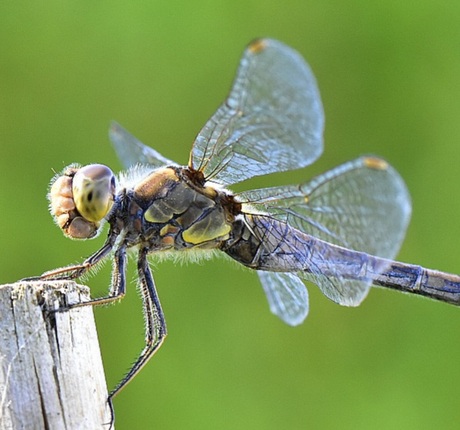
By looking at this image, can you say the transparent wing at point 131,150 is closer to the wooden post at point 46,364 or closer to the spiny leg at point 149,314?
the spiny leg at point 149,314

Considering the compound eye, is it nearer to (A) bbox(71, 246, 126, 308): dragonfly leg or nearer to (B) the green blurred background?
(A) bbox(71, 246, 126, 308): dragonfly leg

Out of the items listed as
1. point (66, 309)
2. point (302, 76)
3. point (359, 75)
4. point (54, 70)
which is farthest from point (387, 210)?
point (54, 70)

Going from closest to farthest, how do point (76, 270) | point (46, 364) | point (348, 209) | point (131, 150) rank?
point (46, 364), point (76, 270), point (348, 209), point (131, 150)

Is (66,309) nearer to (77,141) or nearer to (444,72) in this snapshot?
(77,141)

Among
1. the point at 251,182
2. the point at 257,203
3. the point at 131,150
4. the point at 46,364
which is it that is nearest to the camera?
the point at 46,364

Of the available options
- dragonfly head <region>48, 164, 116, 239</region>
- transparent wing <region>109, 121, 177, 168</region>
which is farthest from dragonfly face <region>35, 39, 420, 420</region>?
transparent wing <region>109, 121, 177, 168</region>

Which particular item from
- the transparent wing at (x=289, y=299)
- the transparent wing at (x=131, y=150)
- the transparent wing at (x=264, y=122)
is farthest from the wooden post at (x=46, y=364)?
the transparent wing at (x=131, y=150)

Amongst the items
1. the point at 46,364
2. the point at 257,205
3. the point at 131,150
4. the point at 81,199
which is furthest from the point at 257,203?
the point at 46,364

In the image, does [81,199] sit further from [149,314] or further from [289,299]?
[289,299]

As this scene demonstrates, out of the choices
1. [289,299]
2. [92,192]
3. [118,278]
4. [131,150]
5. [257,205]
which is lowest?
[289,299]
